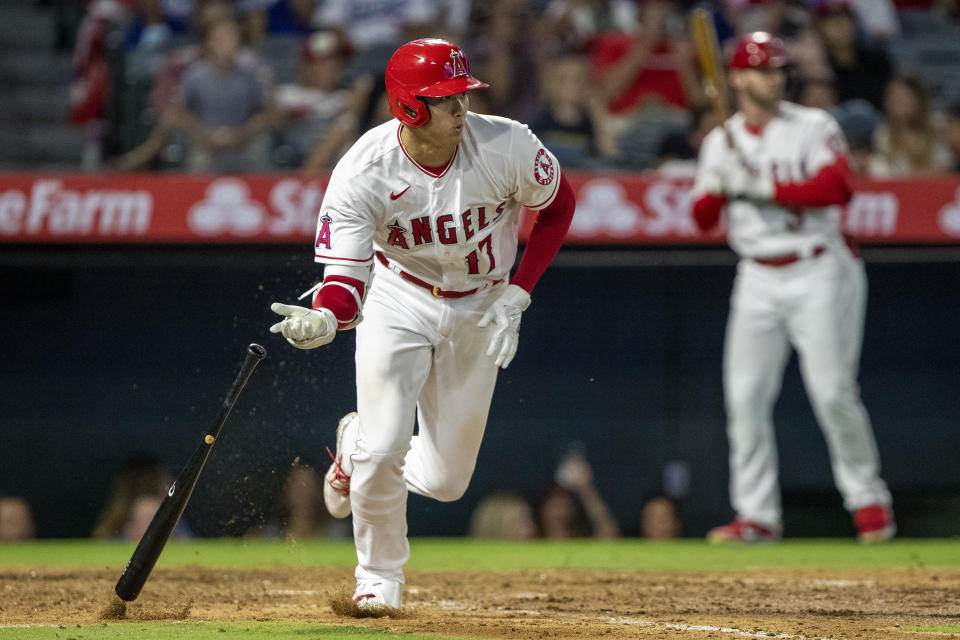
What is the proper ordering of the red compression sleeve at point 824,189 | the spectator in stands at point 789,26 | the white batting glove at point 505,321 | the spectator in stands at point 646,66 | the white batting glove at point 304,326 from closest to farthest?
the white batting glove at point 304,326 < the white batting glove at point 505,321 < the red compression sleeve at point 824,189 < the spectator in stands at point 789,26 < the spectator in stands at point 646,66

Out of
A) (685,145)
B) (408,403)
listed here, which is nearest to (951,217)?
(685,145)

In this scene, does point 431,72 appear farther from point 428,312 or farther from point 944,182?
point 944,182

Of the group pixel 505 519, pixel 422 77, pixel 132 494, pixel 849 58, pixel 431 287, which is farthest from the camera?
pixel 849 58

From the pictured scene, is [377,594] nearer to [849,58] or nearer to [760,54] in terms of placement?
[760,54]

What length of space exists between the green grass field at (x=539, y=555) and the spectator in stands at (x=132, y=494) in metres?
0.42

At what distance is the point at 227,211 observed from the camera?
712 cm

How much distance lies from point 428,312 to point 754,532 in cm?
284

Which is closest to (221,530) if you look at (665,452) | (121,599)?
(665,452)

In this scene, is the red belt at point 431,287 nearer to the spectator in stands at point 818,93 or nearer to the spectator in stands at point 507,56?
the spectator in stands at point 507,56

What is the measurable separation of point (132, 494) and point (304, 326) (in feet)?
13.8

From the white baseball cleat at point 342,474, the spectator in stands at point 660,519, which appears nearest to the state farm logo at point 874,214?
the spectator in stands at point 660,519

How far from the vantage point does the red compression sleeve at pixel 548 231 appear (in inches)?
164

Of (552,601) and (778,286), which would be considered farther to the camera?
(778,286)

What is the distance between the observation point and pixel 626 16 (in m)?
9.27
